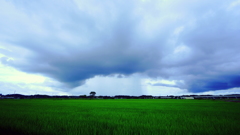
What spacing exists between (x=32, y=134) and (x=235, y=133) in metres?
8.02

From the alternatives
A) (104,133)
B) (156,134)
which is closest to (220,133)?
(156,134)

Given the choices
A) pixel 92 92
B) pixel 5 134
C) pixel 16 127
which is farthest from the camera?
pixel 92 92

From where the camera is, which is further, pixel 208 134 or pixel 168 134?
pixel 208 134

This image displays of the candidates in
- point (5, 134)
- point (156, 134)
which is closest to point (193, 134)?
point (156, 134)

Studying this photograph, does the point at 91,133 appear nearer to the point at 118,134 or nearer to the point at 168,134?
the point at 118,134

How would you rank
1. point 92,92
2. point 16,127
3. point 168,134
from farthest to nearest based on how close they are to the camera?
point 92,92 → point 16,127 → point 168,134

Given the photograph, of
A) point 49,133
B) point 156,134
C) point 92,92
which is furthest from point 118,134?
point 92,92

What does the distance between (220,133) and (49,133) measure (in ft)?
22.2

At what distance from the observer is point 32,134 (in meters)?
A: 4.30

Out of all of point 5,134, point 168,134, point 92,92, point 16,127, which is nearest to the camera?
point 168,134

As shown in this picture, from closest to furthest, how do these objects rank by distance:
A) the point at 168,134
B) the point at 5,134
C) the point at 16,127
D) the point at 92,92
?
the point at 168,134
the point at 5,134
the point at 16,127
the point at 92,92

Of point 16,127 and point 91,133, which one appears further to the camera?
point 16,127

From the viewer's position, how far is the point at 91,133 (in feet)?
13.8

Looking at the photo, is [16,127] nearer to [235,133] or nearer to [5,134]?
[5,134]
